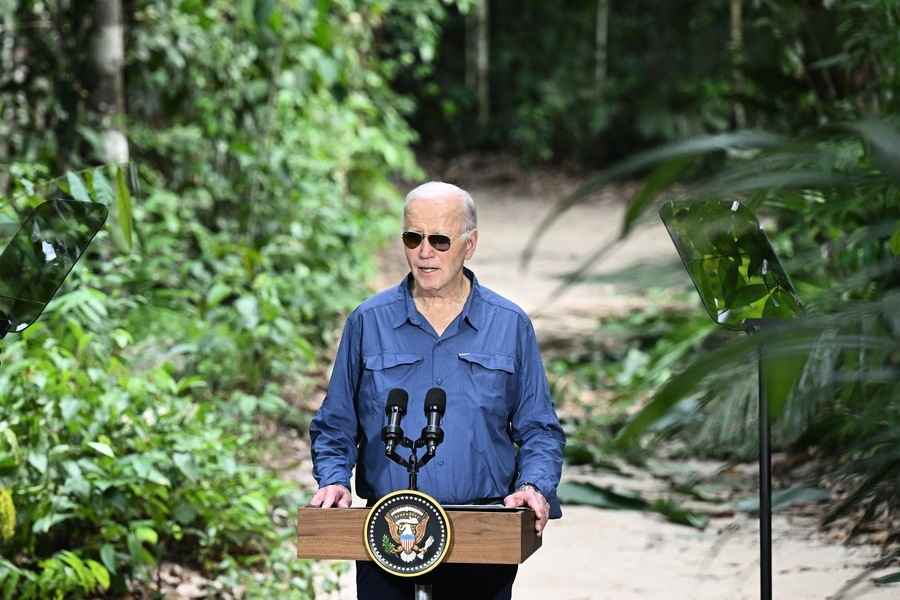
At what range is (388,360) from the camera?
294cm

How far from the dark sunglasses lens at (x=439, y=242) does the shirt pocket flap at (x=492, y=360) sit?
0.22 meters

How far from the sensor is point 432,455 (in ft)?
8.61

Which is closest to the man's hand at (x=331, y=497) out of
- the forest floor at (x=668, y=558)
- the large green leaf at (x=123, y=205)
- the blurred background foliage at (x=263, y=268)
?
the blurred background foliage at (x=263, y=268)

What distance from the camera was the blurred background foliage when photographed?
157 centimetres

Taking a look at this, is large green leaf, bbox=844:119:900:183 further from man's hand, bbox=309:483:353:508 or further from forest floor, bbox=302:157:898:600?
forest floor, bbox=302:157:898:600

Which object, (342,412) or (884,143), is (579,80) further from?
(884,143)

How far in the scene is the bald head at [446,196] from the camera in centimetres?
286

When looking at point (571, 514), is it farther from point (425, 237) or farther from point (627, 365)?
point (425, 237)

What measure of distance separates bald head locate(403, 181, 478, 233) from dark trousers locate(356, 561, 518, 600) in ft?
2.20

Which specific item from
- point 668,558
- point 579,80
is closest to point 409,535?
point 668,558

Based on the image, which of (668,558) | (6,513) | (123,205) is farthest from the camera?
(668,558)

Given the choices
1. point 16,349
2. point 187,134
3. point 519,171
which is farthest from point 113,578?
point 519,171

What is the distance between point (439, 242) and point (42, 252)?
811 millimetres

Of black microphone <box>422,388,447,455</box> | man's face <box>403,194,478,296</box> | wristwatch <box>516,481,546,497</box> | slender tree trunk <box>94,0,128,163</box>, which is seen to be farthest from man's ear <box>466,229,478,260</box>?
slender tree trunk <box>94,0,128,163</box>
